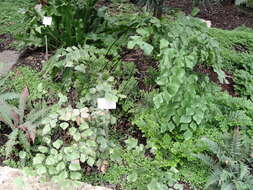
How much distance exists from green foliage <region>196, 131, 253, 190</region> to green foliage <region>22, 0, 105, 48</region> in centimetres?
175

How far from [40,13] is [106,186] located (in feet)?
6.75

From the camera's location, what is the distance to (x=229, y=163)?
95.0 inches

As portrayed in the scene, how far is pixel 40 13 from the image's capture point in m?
3.60

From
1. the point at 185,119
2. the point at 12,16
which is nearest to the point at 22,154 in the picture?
the point at 185,119

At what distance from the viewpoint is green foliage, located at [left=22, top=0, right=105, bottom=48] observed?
341 cm

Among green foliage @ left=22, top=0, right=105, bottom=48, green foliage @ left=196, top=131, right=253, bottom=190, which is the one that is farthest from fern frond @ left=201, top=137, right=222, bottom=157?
green foliage @ left=22, top=0, right=105, bottom=48

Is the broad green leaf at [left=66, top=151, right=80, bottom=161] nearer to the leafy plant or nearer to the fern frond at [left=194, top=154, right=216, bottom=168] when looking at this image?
the leafy plant

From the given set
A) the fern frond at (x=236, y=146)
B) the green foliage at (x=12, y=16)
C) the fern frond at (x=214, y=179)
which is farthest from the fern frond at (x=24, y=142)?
the green foliage at (x=12, y=16)

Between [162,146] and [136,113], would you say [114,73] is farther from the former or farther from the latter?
[162,146]

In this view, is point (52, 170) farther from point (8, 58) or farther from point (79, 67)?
point (8, 58)

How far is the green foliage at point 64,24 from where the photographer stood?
3412mm

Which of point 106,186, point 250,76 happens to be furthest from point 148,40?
point 106,186

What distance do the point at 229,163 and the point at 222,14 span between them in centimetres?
349

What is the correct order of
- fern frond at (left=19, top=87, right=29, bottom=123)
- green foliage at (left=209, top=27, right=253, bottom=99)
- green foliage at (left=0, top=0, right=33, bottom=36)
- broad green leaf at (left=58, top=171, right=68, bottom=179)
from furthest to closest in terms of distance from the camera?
green foliage at (left=0, top=0, right=33, bottom=36) < green foliage at (left=209, top=27, right=253, bottom=99) < fern frond at (left=19, top=87, right=29, bottom=123) < broad green leaf at (left=58, top=171, right=68, bottom=179)
